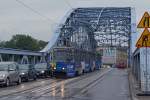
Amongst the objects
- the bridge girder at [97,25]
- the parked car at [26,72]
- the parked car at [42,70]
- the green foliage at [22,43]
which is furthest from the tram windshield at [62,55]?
the green foliage at [22,43]

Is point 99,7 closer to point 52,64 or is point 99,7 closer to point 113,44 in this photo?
point 113,44

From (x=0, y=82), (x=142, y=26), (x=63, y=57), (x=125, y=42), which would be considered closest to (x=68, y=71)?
(x=63, y=57)

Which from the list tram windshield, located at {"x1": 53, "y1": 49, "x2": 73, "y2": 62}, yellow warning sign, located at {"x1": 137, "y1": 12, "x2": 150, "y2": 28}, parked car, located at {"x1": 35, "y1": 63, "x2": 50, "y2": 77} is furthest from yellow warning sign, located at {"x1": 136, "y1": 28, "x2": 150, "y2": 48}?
tram windshield, located at {"x1": 53, "y1": 49, "x2": 73, "y2": 62}

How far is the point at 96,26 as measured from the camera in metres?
121

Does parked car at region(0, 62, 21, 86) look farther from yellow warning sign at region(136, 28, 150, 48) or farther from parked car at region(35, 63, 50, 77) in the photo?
parked car at region(35, 63, 50, 77)

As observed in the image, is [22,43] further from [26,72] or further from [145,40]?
[145,40]

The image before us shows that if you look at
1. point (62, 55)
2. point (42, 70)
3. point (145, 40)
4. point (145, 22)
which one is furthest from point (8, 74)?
point (62, 55)

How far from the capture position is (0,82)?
3350 cm

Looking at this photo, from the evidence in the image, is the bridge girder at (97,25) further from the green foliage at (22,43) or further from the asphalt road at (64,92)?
the asphalt road at (64,92)

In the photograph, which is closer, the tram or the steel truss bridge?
the tram

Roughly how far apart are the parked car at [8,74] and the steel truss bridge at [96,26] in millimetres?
55833

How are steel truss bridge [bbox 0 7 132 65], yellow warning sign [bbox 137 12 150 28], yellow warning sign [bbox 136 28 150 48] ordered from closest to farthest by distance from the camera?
1. yellow warning sign [bbox 137 12 150 28]
2. yellow warning sign [bbox 136 28 150 48]
3. steel truss bridge [bbox 0 7 132 65]

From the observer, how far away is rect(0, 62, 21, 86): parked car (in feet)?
111

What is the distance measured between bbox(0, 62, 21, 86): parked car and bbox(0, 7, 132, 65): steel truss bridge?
183ft
